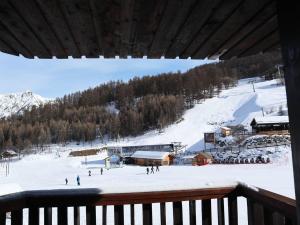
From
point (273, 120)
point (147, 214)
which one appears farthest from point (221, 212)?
point (273, 120)

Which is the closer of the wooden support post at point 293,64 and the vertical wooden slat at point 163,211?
the wooden support post at point 293,64

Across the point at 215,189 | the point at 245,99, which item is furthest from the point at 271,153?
the point at 245,99

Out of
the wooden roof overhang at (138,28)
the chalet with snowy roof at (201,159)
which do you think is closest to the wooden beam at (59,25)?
the wooden roof overhang at (138,28)

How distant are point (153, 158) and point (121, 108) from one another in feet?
263

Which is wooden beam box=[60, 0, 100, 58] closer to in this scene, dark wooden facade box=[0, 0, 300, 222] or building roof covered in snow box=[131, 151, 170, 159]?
dark wooden facade box=[0, 0, 300, 222]

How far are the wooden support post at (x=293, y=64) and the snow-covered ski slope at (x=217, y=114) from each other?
2527 inches

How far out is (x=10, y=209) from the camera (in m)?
2.64

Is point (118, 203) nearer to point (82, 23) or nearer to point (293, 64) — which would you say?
point (82, 23)

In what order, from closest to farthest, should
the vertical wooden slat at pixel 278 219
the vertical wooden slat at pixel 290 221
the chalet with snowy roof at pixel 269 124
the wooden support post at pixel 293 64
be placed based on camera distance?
the wooden support post at pixel 293 64
the vertical wooden slat at pixel 290 221
the vertical wooden slat at pixel 278 219
the chalet with snowy roof at pixel 269 124

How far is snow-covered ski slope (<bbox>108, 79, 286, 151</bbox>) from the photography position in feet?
268

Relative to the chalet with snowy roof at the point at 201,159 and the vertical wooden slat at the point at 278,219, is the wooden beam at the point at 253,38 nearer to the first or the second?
the vertical wooden slat at the point at 278,219

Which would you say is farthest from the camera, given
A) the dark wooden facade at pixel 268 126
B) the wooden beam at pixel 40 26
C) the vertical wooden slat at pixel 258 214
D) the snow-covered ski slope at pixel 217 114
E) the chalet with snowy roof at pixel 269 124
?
the snow-covered ski slope at pixel 217 114

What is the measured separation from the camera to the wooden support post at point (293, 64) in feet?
5.24

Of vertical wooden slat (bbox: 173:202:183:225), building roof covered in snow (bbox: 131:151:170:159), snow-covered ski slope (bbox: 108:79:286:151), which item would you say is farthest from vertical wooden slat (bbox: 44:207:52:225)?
snow-covered ski slope (bbox: 108:79:286:151)
